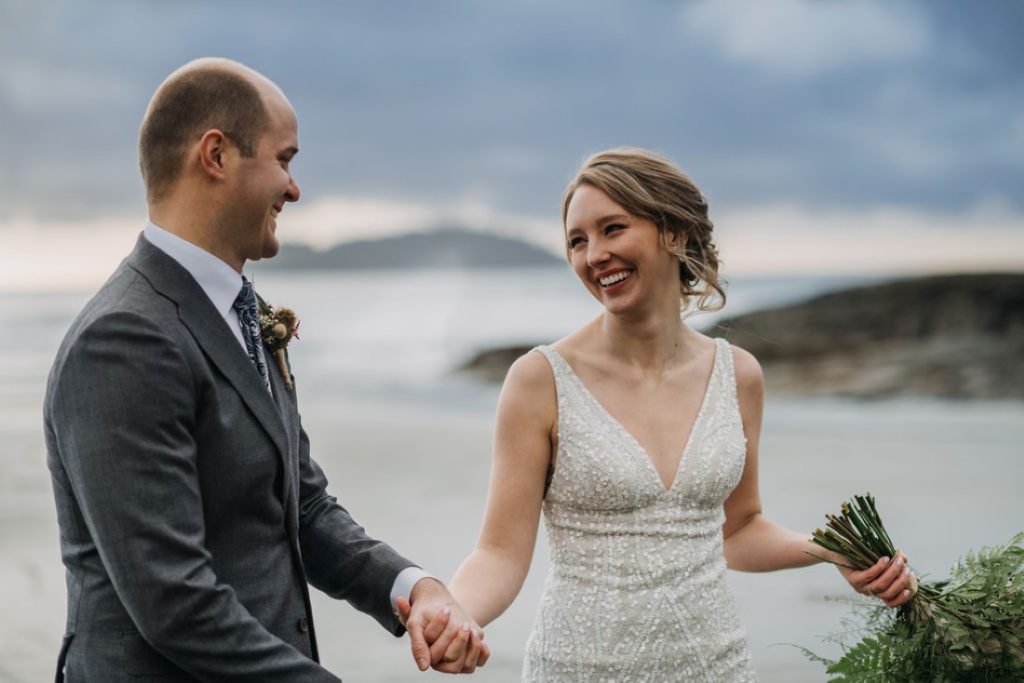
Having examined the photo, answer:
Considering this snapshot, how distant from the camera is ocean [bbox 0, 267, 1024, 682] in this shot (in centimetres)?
698

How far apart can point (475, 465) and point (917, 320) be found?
11.0 m

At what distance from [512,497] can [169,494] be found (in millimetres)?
1344

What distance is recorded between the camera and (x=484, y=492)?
35.5ft

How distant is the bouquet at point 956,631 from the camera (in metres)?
2.90

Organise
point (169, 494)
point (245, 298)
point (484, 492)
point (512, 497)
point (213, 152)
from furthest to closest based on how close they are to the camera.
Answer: point (484, 492), point (512, 497), point (245, 298), point (213, 152), point (169, 494)

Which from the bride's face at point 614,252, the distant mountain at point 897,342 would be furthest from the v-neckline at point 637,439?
the distant mountain at point 897,342

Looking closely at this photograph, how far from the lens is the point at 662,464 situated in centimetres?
348

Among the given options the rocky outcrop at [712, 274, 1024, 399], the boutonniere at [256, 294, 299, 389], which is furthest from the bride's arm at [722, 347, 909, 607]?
Answer: the rocky outcrop at [712, 274, 1024, 399]

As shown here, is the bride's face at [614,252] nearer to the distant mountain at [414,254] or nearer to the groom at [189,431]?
the groom at [189,431]

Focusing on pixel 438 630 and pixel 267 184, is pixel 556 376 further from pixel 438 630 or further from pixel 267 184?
pixel 267 184

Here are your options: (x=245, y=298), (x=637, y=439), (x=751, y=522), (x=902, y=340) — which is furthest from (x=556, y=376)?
(x=902, y=340)

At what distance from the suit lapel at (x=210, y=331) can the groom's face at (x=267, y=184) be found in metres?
0.14

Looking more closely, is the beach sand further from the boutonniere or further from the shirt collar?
the shirt collar

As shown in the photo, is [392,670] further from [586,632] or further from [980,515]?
[980,515]
